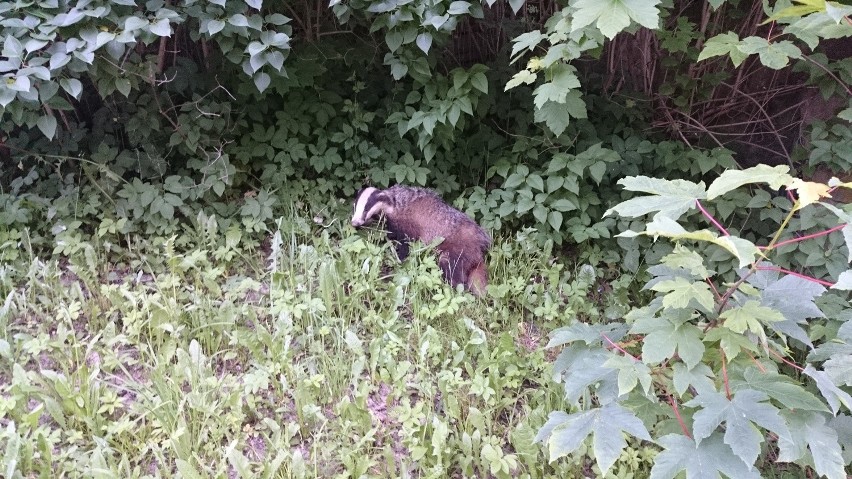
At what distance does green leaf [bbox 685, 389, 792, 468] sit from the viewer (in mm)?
1323

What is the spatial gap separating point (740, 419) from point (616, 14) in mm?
1342

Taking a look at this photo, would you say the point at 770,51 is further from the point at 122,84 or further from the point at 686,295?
the point at 122,84

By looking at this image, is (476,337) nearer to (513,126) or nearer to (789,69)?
(513,126)

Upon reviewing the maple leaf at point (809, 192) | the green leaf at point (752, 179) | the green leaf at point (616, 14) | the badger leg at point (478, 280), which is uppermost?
the green leaf at point (616, 14)

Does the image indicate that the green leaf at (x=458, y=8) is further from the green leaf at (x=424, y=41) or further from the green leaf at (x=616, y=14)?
the green leaf at (x=616, y=14)

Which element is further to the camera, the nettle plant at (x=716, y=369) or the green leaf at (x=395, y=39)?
the green leaf at (x=395, y=39)

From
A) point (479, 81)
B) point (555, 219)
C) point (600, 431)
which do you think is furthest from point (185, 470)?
point (479, 81)

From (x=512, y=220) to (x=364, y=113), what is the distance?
1.33 m

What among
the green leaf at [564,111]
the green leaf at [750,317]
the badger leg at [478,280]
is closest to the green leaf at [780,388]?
the green leaf at [750,317]

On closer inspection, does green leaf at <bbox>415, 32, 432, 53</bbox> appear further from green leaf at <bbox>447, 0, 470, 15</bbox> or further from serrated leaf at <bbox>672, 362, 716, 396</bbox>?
serrated leaf at <bbox>672, 362, 716, 396</bbox>

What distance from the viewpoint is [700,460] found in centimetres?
141

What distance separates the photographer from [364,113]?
154 inches

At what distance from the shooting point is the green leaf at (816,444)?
4.65 feet

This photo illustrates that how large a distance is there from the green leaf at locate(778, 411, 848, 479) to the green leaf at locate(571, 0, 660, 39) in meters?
1.31
